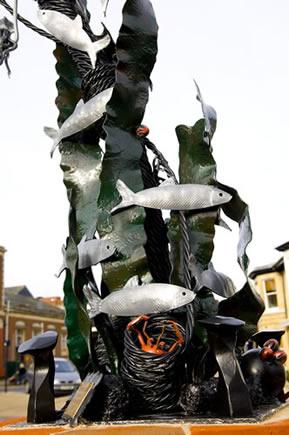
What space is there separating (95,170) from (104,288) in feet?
4.29

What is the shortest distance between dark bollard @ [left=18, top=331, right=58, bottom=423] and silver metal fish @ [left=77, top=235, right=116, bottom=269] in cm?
81

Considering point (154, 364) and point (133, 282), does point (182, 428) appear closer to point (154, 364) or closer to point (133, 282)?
point (154, 364)

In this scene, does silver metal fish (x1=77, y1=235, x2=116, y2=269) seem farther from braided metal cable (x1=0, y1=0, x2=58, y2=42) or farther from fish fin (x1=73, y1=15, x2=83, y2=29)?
braided metal cable (x1=0, y1=0, x2=58, y2=42)

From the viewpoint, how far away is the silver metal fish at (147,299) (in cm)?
476

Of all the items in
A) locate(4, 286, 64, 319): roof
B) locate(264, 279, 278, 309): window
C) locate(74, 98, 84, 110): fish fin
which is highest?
locate(74, 98, 84, 110): fish fin

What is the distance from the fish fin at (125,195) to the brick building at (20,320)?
32.7 metres

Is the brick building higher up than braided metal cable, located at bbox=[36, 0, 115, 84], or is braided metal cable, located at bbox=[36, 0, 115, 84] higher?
braided metal cable, located at bbox=[36, 0, 115, 84]

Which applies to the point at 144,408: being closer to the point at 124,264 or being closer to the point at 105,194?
the point at 124,264

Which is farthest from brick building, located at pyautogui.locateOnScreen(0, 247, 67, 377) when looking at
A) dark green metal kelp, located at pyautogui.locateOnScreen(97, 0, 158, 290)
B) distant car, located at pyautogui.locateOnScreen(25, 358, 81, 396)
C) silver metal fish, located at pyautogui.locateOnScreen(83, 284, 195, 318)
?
silver metal fish, located at pyautogui.locateOnScreen(83, 284, 195, 318)

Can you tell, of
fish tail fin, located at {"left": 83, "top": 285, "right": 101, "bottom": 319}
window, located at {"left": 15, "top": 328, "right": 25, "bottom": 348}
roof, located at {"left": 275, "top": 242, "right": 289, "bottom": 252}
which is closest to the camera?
fish tail fin, located at {"left": 83, "top": 285, "right": 101, "bottom": 319}

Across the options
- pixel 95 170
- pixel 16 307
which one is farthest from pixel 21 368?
pixel 95 170

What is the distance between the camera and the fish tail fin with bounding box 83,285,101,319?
5.12 m

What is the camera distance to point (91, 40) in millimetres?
5855

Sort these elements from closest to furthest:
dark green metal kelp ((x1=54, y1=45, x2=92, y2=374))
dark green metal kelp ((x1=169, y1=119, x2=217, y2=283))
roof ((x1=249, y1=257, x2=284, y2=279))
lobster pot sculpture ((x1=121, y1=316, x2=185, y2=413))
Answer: lobster pot sculpture ((x1=121, y1=316, x2=185, y2=413)), dark green metal kelp ((x1=169, y1=119, x2=217, y2=283)), dark green metal kelp ((x1=54, y1=45, x2=92, y2=374)), roof ((x1=249, y1=257, x2=284, y2=279))
